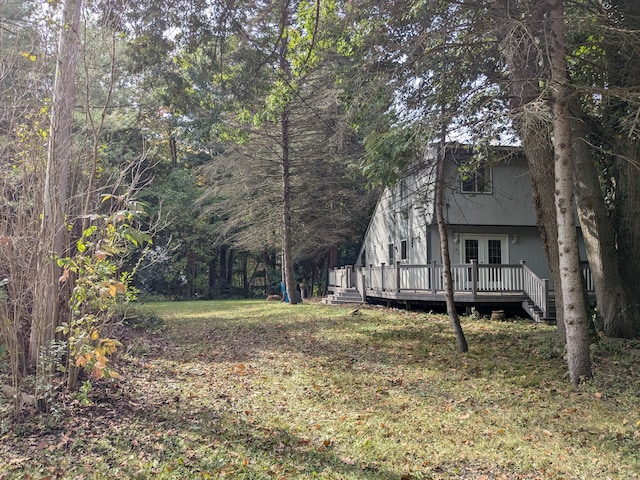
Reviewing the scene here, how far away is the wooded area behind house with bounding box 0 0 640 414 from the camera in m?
4.81

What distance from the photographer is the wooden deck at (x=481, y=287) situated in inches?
534

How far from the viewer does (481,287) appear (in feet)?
47.2

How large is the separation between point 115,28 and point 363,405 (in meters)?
5.10

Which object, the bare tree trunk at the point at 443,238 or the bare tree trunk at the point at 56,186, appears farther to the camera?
the bare tree trunk at the point at 443,238

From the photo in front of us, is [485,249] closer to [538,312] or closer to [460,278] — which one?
[460,278]

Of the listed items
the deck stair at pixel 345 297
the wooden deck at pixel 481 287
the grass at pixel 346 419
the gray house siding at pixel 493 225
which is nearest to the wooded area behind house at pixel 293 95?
the grass at pixel 346 419

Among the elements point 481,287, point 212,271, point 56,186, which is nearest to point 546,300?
point 481,287

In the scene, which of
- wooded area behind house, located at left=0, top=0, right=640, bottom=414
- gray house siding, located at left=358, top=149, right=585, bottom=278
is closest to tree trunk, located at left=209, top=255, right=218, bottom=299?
gray house siding, located at left=358, top=149, right=585, bottom=278

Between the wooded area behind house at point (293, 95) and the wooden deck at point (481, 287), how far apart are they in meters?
3.71

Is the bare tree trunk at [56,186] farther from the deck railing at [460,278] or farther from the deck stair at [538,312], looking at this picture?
the deck stair at [538,312]

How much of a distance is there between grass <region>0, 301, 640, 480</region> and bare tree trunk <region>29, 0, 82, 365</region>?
900 millimetres

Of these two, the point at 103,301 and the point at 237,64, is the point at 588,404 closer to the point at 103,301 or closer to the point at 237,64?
the point at 103,301

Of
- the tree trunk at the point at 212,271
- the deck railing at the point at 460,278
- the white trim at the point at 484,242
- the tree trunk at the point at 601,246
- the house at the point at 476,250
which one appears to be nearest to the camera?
the tree trunk at the point at 601,246

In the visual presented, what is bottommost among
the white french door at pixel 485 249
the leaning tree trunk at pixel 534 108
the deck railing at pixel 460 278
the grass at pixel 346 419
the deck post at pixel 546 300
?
the grass at pixel 346 419
